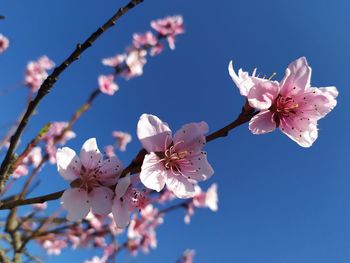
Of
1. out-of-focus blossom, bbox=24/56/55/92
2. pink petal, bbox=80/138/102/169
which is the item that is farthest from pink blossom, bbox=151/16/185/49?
pink petal, bbox=80/138/102/169

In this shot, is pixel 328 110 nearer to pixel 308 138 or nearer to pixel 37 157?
pixel 308 138

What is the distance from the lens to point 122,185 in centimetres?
140

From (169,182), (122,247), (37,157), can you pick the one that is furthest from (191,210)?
(169,182)

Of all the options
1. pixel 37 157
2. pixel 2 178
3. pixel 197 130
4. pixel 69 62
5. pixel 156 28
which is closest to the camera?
pixel 69 62

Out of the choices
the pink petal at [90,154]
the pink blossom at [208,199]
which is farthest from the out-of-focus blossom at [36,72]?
the pink petal at [90,154]

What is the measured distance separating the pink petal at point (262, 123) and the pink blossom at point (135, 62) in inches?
155

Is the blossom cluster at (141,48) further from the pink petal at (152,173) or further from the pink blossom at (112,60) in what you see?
the pink petal at (152,173)

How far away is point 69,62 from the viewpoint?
1201 mm

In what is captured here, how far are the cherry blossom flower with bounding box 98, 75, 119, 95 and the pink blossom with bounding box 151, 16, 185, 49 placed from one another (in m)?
1.41

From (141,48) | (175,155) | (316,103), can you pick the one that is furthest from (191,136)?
(141,48)

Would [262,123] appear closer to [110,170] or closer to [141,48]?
[110,170]

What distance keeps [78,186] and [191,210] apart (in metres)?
6.37

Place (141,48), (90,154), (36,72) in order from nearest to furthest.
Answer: (90,154), (141,48), (36,72)

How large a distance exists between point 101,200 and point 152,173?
0.82ft
